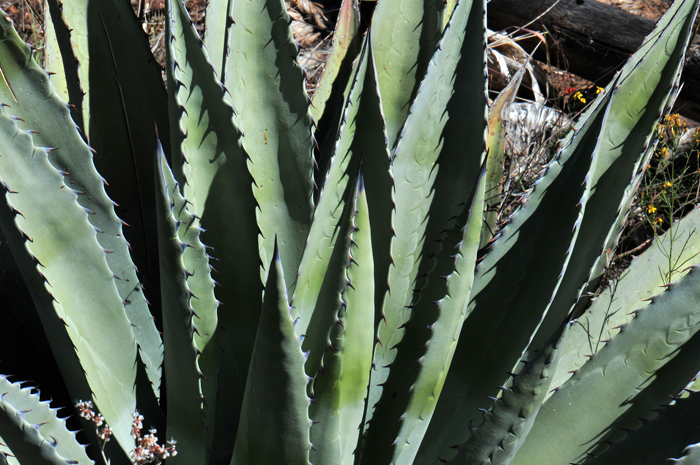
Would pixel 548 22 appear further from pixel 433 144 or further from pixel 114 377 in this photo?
pixel 114 377

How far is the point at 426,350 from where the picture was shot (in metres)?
0.89

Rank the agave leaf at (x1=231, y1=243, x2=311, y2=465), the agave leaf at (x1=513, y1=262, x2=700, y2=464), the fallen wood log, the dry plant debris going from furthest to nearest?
the fallen wood log, the dry plant debris, the agave leaf at (x1=513, y1=262, x2=700, y2=464), the agave leaf at (x1=231, y1=243, x2=311, y2=465)

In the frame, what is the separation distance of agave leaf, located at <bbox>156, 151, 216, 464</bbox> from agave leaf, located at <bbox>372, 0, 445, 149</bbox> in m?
0.52

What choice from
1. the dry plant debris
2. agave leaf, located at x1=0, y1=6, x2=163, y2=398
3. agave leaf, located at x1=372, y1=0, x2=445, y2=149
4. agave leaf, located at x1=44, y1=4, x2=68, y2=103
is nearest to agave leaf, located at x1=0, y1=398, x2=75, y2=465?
agave leaf, located at x1=0, y1=6, x2=163, y2=398

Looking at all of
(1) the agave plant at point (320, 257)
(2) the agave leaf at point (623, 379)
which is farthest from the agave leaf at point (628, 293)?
(2) the agave leaf at point (623, 379)

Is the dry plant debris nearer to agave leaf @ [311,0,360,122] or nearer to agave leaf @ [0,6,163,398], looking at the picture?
agave leaf @ [311,0,360,122]

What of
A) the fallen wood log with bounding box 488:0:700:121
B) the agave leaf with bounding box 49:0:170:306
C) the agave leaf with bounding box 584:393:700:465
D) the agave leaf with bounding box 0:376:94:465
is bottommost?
the agave leaf with bounding box 584:393:700:465

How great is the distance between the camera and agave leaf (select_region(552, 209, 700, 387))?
122cm

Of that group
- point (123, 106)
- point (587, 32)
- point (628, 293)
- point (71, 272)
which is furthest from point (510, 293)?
point (587, 32)

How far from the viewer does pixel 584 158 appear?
927 mm

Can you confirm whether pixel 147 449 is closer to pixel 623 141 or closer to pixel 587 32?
pixel 623 141

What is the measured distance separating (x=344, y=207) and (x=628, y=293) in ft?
2.55

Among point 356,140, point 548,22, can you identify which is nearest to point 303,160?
point 356,140

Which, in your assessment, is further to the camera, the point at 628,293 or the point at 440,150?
the point at 628,293
